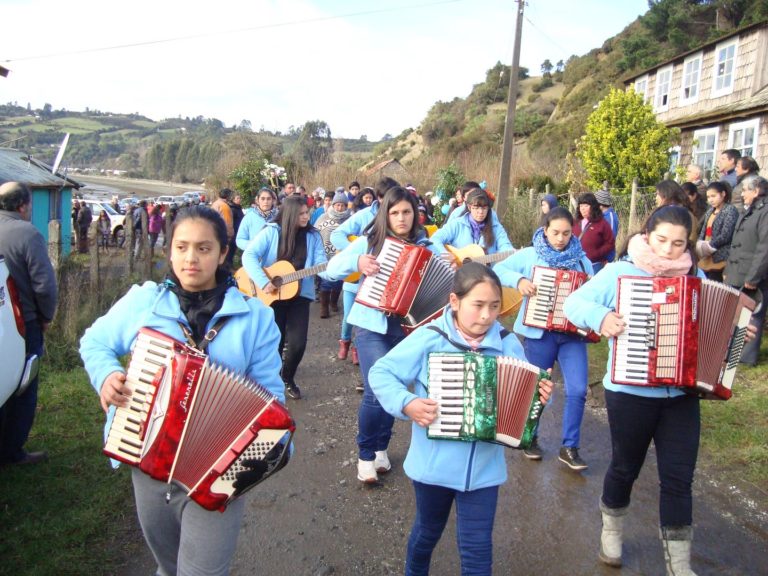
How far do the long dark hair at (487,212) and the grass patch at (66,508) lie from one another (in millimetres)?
3818

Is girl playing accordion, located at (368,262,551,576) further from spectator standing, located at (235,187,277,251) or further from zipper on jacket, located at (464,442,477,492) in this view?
spectator standing, located at (235,187,277,251)

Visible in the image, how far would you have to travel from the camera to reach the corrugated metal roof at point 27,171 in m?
26.3

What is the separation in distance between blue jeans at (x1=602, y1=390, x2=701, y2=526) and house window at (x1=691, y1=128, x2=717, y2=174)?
1977 cm

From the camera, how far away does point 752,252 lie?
289 inches

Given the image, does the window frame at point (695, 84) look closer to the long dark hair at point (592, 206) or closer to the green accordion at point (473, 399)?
the long dark hair at point (592, 206)

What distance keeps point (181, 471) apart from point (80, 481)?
259 cm

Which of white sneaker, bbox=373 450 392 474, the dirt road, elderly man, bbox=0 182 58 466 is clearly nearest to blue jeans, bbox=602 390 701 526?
the dirt road

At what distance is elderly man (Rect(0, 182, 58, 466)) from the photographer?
4.60 m

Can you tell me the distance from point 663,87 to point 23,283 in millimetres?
26737

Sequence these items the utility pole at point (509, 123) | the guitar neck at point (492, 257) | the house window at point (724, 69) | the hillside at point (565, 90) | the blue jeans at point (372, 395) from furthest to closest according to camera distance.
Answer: the hillside at point (565, 90) → the house window at point (724, 69) → the utility pole at point (509, 123) → the guitar neck at point (492, 257) → the blue jeans at point (372, 395)

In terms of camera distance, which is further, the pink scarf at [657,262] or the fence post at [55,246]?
the fence post at [55,246]

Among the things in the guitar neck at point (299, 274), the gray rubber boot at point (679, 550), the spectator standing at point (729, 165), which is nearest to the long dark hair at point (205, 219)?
the gray rubber boot at point (679, 550)

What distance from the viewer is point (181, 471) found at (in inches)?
95.9

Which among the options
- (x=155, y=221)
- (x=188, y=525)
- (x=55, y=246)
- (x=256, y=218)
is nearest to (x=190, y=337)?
(x=188, y=525)
